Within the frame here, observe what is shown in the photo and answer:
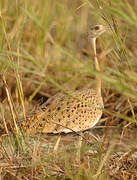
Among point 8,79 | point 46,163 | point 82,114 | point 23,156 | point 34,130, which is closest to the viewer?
point 46,163

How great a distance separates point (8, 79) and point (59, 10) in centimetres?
162

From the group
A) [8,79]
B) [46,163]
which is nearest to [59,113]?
[46,163]

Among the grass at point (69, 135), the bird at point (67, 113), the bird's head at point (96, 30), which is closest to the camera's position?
the grass at point (69, 135)

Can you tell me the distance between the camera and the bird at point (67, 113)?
10.1ft

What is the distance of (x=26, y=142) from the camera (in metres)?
2.72

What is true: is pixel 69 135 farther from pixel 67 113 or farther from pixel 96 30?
pixel 96 30

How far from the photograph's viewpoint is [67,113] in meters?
3.23

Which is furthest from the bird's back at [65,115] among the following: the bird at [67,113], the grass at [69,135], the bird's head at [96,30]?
the bird's head at [96,30]

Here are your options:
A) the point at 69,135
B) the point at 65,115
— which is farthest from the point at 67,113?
the point at 69,135

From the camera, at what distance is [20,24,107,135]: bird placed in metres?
3.07

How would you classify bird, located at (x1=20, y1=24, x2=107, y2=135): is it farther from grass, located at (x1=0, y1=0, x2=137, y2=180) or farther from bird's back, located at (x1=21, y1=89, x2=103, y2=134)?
grass, located at (x1=0, y1=0, x2=137, y2=180)

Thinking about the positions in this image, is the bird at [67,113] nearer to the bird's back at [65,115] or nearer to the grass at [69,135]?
the bird's back at [65,115]

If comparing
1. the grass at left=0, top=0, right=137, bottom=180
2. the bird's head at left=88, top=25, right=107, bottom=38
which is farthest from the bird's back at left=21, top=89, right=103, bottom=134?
the bird's head at left=88, top=25, right=107, bottom=38

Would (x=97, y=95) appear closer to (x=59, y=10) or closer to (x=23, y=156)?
(x=23, y=156)
